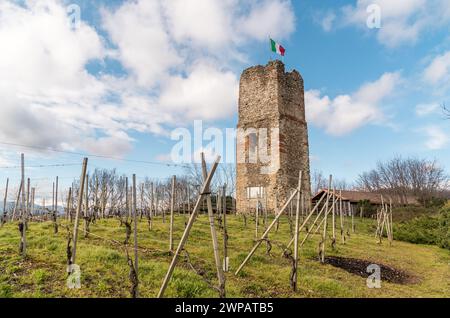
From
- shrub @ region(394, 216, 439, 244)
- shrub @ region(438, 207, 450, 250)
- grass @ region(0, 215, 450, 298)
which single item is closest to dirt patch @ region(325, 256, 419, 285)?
grass @ region(0, 215, 450, 298)

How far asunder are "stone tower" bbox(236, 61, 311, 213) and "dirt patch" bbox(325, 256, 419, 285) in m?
12.3

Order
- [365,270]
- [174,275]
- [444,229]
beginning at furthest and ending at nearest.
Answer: [444,229], [365,270], [174,275]

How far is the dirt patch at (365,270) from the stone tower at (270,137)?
1228 cm

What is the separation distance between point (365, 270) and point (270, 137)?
1594 cm

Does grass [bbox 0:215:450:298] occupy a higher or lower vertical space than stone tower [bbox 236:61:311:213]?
lower

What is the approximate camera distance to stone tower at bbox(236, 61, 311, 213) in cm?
2470

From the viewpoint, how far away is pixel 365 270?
1031cm

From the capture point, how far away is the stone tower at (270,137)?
24.7 m

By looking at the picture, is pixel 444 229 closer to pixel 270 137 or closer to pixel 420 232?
pixel 420 232

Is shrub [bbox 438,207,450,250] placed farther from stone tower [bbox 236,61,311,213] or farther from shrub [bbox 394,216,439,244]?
stone tower [bbox 236,61,311,213]

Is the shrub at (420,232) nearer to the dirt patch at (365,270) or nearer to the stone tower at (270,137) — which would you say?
the stone tower at (270,137)

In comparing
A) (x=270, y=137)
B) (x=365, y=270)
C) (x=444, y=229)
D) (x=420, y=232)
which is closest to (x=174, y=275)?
(x=365, y=270)
